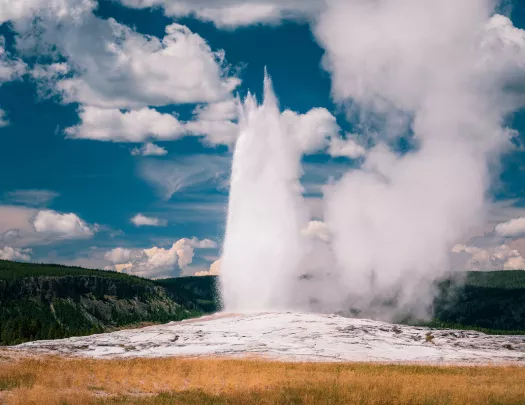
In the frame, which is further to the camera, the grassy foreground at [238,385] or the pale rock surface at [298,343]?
the pale rock surface at [298,343]

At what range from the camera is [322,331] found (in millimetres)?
48781

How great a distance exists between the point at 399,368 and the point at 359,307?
135 metres

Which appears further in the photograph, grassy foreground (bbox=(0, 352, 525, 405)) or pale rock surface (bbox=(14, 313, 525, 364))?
pale rock surface (bbox=(14, 313, 525, 364))

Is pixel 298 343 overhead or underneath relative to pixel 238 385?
underneath

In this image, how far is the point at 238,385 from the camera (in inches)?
902

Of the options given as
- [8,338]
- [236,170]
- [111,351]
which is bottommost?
[8,338]

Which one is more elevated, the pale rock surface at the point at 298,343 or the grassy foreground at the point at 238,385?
the grassy foreground at the point at 238,385

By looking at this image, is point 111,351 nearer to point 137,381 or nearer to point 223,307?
point 137,381

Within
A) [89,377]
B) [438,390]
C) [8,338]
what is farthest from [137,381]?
[8,338]

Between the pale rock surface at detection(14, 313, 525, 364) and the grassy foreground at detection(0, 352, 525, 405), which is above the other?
the grassy foreground at detection(0, 352, 525, 405)

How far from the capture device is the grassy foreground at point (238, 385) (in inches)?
747

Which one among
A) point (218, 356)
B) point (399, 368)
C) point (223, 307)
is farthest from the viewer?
point (223, 307)

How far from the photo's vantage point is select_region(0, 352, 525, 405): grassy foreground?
19.0 m

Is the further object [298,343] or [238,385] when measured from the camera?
[298,343]
